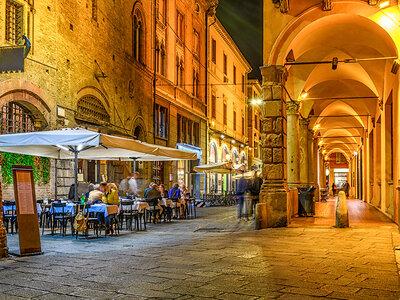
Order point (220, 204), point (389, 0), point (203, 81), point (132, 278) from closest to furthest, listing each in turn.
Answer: point (132, 278) → point (389, 0) → point (220, 204) → point (203, 81)

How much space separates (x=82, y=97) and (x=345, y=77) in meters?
10.4

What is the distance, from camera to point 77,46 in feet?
50.3

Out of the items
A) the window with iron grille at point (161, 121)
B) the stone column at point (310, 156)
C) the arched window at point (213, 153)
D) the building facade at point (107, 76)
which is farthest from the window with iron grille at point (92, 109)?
the arched window at point (213, 153)

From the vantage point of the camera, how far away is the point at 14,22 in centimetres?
1266

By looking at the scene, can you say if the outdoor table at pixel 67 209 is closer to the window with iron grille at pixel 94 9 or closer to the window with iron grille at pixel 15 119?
the window with iron grille at pixel 15 119

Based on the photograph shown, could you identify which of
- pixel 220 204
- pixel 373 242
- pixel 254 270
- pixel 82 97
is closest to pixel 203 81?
pixel 220 204

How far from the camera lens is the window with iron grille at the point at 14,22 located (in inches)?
494

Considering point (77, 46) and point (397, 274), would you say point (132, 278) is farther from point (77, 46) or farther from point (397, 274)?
point (77, 46)

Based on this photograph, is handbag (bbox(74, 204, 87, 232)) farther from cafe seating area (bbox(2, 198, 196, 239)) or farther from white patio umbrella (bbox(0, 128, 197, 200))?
white patio umbrella (bbox(0, 128, 197, 200))

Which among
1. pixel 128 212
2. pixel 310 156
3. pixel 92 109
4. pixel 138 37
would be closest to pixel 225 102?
pixel 310 156

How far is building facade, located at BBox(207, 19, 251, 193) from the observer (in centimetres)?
3303

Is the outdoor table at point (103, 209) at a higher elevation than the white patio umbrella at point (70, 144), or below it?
below

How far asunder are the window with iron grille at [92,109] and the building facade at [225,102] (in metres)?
14.3

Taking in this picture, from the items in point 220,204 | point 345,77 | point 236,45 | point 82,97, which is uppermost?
point 236,45
